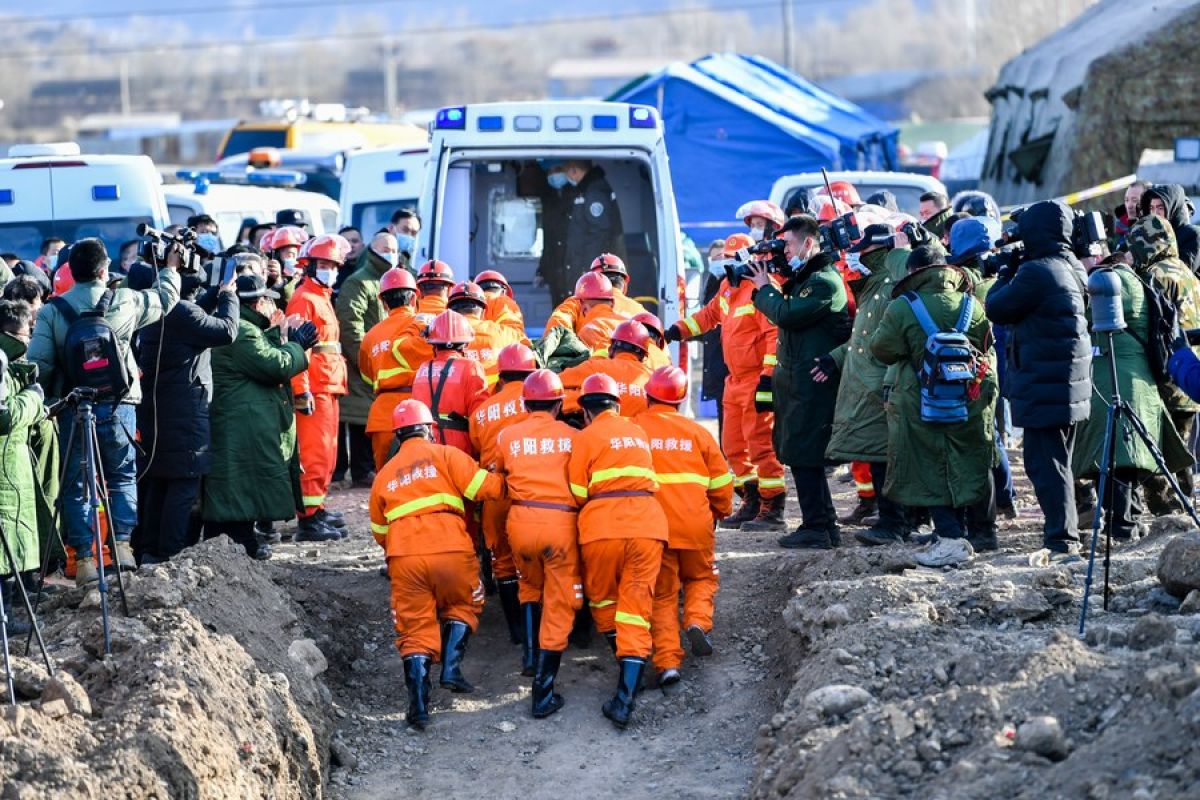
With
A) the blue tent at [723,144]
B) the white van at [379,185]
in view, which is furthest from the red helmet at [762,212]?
the blue tent at [723,144]

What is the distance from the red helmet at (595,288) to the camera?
10.1 metres

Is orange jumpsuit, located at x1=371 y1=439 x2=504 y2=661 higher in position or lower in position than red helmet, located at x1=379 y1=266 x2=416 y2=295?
lower

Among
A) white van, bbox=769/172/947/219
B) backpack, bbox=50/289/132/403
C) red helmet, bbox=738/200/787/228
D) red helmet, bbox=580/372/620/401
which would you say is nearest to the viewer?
red helmet, bbox=580/372/620/401

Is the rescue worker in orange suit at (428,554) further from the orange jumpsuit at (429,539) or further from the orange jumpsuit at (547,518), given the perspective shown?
the orange jumpsuit at (547,518)

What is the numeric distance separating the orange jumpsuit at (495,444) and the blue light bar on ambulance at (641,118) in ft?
9.33

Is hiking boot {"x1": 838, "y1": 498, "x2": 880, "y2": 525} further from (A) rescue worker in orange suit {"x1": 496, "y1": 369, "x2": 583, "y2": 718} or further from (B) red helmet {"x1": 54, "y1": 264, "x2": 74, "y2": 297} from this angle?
(B) red helmet {"x1": 54, "y1": 264, "x2": 74, "y2": 297}

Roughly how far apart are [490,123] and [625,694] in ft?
14.9

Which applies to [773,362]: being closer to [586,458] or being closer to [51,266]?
[586,458]

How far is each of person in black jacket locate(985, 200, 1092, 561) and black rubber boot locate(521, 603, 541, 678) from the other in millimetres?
2378

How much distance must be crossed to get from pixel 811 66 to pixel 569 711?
79863mm

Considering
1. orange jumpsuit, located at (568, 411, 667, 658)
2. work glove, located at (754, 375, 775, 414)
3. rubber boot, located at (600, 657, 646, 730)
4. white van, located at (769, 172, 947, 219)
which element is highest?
white van, located at (769, 172, 947, 219)

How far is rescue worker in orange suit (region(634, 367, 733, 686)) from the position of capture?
8.24 m

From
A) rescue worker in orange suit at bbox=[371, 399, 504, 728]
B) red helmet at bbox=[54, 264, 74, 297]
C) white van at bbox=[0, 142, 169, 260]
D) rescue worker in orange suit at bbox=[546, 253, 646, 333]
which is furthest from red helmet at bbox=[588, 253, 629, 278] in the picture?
white van at bbox=[0, 142, 169, 260]

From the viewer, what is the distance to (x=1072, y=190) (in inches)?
755
